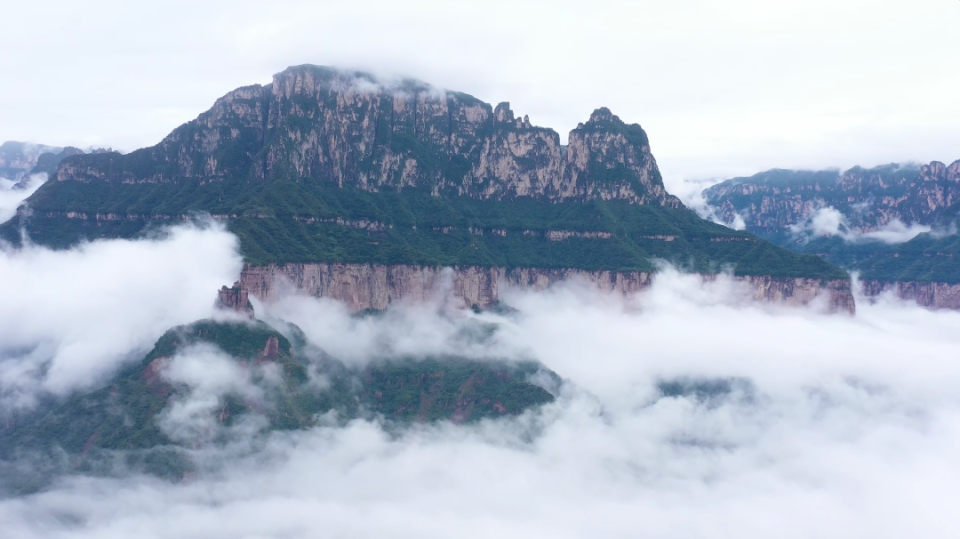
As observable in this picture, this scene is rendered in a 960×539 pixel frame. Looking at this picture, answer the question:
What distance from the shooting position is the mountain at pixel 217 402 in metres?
140

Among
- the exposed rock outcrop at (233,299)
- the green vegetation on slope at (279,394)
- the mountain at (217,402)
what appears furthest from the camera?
the exposed rock outcrop at (233,299)

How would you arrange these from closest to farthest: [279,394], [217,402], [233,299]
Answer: [217,402] → [279,394] → [233,299]

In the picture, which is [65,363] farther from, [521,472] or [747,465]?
[747,465]

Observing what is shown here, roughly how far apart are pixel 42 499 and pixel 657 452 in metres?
103

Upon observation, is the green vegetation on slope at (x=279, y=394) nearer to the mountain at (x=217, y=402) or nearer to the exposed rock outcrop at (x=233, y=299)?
the mountain at (x=217, y=402)

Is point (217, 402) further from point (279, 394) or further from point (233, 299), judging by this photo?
point (233, 299)

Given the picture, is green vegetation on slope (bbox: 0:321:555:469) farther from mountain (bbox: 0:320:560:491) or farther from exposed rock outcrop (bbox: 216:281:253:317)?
exposed rock outcrop (bbox: 216:281:253:317)

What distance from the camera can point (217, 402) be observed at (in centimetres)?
14938

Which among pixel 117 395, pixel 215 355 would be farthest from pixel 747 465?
pixel 117 395

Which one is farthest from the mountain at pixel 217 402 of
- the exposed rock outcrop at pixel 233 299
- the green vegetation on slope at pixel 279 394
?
the exposed rock outcrop at pixel 233 299

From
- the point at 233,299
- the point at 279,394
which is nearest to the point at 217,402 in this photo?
the point at 279,394

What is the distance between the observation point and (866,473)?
584ft

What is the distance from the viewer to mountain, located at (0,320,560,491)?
140 m

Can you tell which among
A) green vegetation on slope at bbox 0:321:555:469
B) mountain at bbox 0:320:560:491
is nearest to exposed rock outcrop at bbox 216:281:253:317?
mountain at bbox 0:320:560:491
